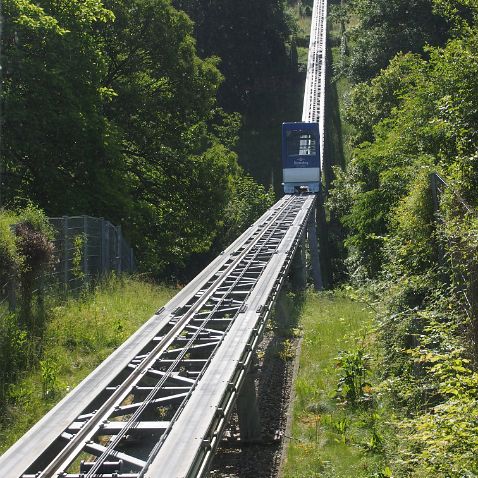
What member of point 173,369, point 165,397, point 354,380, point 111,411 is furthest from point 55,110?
point 111,411

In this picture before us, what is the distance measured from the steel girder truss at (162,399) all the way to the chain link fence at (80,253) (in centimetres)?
263

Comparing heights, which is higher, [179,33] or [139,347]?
[179,33]

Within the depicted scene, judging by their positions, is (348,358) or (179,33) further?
(179,33)

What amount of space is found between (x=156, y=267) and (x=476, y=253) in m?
19.4

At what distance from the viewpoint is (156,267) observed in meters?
27.1

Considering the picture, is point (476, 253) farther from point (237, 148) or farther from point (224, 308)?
point (237, 148)

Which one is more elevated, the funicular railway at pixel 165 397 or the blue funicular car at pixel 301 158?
the blue funicular car at pixel 301 158

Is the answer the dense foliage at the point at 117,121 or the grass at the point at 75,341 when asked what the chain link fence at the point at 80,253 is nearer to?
the grass at the point at 75,341

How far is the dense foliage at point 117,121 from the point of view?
21125 mm

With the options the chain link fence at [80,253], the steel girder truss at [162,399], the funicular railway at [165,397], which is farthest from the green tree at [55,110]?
the steel girder truss at [162,399]

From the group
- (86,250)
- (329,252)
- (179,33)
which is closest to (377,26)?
(329,252)

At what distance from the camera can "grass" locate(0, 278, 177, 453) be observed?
35.3 feet

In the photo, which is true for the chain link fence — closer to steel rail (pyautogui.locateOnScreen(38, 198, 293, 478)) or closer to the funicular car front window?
steel rail (pyautogui.locateOnScreen(38, 198, 293, 478))

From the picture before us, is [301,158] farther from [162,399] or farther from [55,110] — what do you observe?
[162,399]
